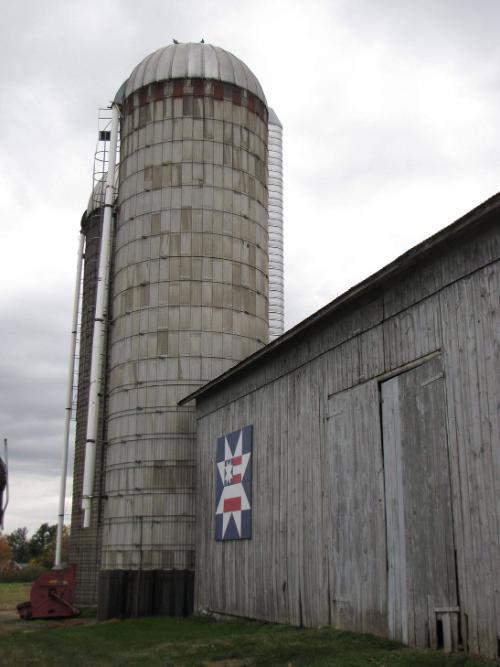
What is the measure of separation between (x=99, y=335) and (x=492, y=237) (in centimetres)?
1815

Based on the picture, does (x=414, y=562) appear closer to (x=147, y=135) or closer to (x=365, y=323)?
(x=365, y=323)

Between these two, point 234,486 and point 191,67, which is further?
point 191,67

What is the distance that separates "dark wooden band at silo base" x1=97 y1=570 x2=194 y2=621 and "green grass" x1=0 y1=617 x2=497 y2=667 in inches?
77.3

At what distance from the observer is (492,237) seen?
12.3 metres

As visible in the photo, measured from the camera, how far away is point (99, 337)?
91.8ft

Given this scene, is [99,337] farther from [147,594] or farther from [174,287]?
[147,594]

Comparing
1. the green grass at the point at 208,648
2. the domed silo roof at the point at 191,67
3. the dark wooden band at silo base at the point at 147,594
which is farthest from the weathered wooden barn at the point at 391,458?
the domed silo roof at the point at 191,67

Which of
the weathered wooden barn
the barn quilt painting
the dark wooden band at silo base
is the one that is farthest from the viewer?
the dark wooden band at silo base

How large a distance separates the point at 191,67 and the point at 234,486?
15080 millimetres

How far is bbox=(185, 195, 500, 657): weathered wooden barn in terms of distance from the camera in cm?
1213

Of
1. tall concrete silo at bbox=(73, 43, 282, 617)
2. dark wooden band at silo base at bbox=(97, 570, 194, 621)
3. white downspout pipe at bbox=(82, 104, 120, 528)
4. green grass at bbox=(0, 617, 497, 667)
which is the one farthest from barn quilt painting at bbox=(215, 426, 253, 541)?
white downspout pipe at bbox=(82, 104, 120, 528)

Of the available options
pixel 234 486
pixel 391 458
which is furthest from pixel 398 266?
pixel 234 486

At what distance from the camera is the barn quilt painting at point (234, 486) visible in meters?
20.2

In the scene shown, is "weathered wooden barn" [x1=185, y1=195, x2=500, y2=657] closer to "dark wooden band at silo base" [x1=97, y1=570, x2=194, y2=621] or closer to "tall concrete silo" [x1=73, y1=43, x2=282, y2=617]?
"dark wooden band at silo base" [x1=97, y1=570, x2=194, y2=621]
